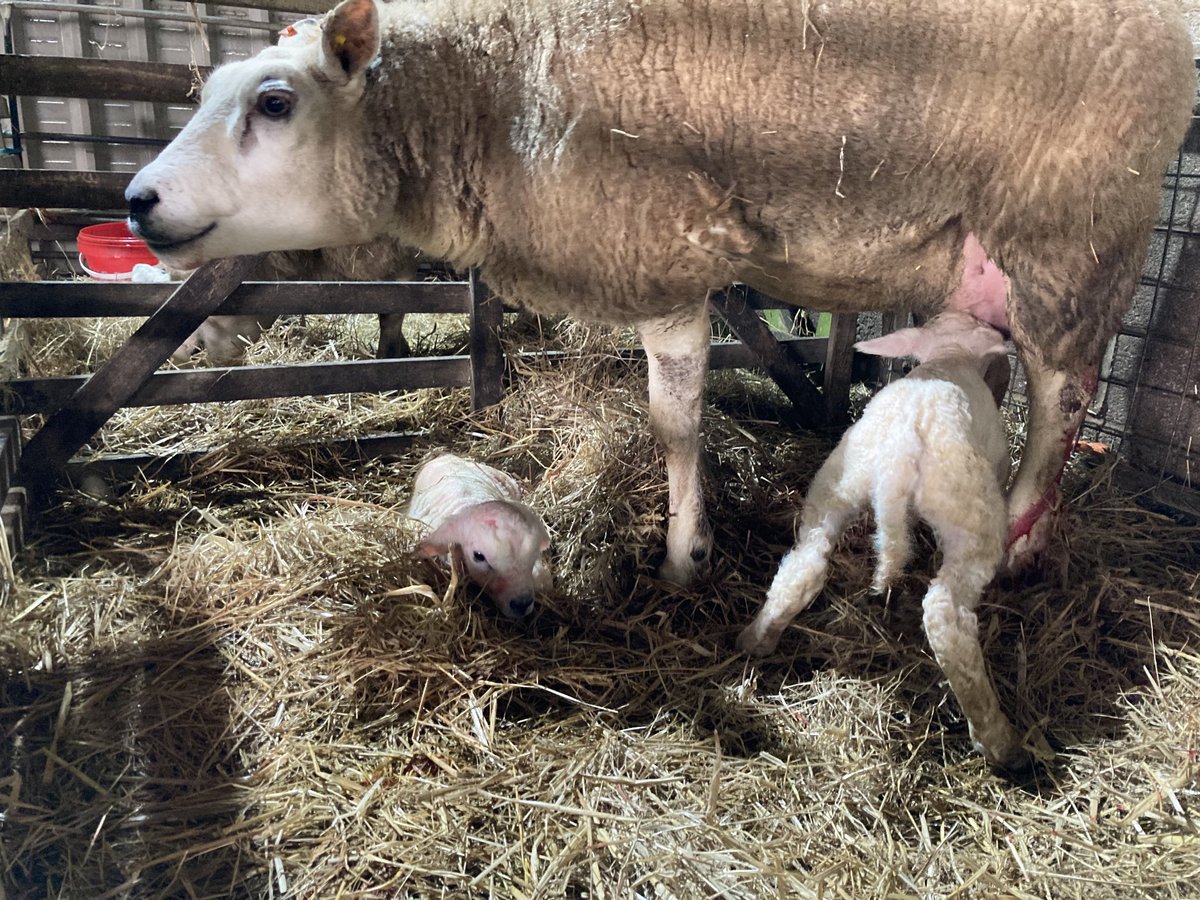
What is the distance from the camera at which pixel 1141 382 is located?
3.59 m

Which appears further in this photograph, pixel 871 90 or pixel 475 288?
pixel 475 288

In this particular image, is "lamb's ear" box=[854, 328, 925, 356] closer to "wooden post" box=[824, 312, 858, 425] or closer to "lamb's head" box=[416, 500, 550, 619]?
"lamb's head" box=[416, 500, 550, 619]

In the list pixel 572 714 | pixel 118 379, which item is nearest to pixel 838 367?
pixel 572 714

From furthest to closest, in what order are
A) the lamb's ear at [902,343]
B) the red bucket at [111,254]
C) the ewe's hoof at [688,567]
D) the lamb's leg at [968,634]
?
the red bucket at [111,254], the ewe's hoof at [688,567], the lamb's ear at [902,343], the lamb's leg at [968,634]

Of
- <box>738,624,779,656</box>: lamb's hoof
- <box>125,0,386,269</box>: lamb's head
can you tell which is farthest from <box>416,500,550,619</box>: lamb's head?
<box>125,0,386,269</box>: lamb's head

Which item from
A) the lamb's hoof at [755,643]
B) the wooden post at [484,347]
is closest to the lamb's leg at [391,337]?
the wooden post at [484,347]

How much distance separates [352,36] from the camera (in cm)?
224

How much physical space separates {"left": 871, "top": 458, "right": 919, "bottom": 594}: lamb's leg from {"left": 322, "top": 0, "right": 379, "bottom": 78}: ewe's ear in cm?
181

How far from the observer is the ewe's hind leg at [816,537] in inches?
90.6

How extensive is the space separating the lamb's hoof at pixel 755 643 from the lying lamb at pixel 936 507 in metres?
0.17

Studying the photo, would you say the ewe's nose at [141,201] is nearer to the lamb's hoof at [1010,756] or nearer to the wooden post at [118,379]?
the wooden post at [118,379]

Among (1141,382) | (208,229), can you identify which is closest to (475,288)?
(208,229)

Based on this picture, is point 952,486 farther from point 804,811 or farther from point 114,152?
point 114,152

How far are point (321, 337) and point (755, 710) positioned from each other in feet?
12.4
